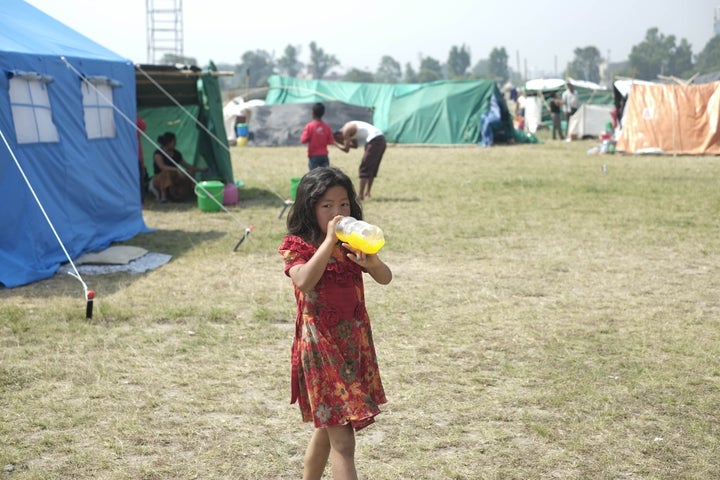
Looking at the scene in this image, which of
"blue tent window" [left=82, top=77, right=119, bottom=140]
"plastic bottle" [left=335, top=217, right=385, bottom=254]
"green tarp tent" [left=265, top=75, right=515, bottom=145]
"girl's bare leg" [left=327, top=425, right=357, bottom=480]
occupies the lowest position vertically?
"girl's bare leg" [left=327, top=425, right=357, bottom=480]

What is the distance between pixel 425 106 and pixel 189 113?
651 inches

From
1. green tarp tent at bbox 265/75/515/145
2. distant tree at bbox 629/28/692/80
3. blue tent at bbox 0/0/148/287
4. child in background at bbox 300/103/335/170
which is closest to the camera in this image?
blue tent at bbox 0/0/148/287

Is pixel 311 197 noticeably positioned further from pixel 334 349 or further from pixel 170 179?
pixel 170 179

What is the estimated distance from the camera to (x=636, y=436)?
431 cm

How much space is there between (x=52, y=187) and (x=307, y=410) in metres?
6.60

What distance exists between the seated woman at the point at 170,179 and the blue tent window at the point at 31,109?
4.64 meters

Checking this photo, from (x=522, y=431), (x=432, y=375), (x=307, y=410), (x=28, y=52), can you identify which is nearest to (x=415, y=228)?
(x=28, y=52)

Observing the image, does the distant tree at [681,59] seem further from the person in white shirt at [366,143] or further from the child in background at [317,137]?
the child in background at [317,137]

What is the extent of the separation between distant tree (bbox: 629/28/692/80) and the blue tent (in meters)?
119

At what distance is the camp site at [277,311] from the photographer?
4.24m

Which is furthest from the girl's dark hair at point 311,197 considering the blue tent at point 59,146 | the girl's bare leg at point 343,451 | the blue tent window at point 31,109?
the blue tent window at point 31,109

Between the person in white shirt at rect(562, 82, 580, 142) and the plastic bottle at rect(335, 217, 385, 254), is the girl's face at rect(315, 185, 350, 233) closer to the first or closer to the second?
the plastic bottle at rect(335, 217, 385, 254)

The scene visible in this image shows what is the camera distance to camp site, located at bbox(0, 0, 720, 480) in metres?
4.24

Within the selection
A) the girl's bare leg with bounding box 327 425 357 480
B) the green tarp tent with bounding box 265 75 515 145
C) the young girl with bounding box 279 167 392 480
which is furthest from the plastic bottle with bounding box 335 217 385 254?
the green tarp tent with bounding box 265 75 515 145
